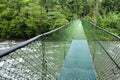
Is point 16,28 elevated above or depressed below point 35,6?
below

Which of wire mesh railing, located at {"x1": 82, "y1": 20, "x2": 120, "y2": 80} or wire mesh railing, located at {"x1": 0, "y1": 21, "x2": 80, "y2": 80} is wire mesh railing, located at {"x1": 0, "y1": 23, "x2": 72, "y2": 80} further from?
wire mesh railing, located at {"x1": 82, "y1": 20, "x2": 120, "y2": 80}

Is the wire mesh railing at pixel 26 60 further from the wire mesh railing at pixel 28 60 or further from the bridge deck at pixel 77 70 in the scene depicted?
the bridge deck at pixel 77 70

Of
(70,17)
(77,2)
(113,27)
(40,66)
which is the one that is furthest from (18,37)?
(40,66)

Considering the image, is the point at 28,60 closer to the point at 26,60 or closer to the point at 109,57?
the point at 26,60

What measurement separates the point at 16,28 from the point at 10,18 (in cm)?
98

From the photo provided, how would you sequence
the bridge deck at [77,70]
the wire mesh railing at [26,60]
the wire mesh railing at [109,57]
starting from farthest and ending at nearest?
the bridge deck at [77,70]
the wire mesh railing at [109,57]
the wire mesh railing at [26,60]

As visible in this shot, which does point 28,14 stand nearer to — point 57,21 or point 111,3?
point 57,21

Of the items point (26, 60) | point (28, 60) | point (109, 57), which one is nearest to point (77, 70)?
point (109, 57)

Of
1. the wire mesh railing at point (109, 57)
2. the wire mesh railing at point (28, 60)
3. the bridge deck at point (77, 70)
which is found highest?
the wire mesh railing at point (28, 60)

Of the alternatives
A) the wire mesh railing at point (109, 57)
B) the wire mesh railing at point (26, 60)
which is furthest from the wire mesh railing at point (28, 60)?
the wire mesh railing at point (109, 57)

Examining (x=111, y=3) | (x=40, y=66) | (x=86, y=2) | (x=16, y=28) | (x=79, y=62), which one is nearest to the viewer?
(x=40, y=66)

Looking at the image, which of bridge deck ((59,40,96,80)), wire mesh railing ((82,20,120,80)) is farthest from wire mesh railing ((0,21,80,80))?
bridge deck ((59,40,96,80))

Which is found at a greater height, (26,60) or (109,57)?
(26,60)

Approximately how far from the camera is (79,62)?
450cm
